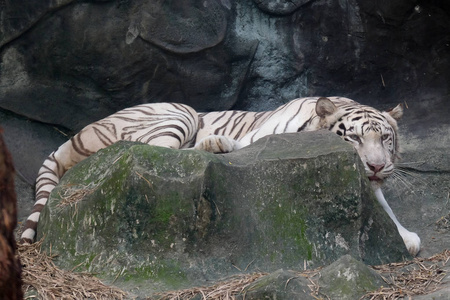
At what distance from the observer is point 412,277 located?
3697 millimetres

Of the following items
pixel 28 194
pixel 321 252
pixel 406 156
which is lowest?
pixel 406 156

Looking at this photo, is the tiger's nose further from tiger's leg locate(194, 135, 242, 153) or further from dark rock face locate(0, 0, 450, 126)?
dark rock face locate(0, 0, 450, 126)

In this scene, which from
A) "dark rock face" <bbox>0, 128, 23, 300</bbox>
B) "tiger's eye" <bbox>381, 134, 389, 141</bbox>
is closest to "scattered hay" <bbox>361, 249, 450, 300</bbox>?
"tiger's eye" <bbox>381, 134, 389, 141</bbox>

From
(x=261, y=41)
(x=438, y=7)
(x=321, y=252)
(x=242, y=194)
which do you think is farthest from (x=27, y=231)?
(x=438, y=7)

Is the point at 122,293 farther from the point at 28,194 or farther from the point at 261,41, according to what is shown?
the point at 261,41

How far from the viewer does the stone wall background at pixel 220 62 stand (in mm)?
5598

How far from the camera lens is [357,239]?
390cm

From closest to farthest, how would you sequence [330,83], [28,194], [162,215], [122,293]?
[122,293] → [162,215] → [28,194] → [330,83]

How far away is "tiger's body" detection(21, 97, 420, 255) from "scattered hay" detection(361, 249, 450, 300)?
62 cm

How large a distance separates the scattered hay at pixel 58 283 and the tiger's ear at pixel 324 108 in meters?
2.34

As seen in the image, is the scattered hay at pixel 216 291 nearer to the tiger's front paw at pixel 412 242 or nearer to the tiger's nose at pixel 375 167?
the tiger's front paw at pixel 412 242

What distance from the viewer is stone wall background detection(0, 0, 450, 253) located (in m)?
5.60

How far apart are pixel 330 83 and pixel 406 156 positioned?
105 cm

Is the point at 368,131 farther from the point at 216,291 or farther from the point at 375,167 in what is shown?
the point at 216,291
